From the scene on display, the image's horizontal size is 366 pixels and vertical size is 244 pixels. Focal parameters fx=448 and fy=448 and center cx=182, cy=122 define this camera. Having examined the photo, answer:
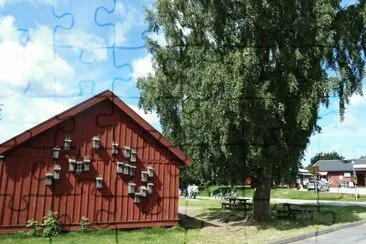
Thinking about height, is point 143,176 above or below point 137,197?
above

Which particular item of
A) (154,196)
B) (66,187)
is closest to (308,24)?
(154,196)

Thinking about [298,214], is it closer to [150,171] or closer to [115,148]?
[150,171]

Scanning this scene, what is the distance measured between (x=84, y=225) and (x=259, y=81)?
30.2 ft

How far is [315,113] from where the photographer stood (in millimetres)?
19844

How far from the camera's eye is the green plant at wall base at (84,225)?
1593 cm

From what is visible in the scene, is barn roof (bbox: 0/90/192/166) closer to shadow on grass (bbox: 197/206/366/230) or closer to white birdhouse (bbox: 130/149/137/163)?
white birdhouse (bbox: 130/149/137/163)

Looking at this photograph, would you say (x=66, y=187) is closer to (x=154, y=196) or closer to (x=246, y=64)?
(x=154, y=196)

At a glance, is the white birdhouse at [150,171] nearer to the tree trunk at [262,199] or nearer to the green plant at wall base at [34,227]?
the green plant at wall base at [34,227]

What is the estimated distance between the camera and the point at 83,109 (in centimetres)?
1633

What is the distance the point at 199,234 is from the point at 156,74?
39.2 ft

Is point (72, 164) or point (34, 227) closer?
point (34, 227)

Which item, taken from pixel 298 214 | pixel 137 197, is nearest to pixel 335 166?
pixel 298 214

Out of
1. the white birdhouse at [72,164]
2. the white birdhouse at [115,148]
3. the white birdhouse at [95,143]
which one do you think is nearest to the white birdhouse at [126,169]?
the white birdhouse at [115,148]

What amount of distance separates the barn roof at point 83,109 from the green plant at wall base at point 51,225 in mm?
2703
